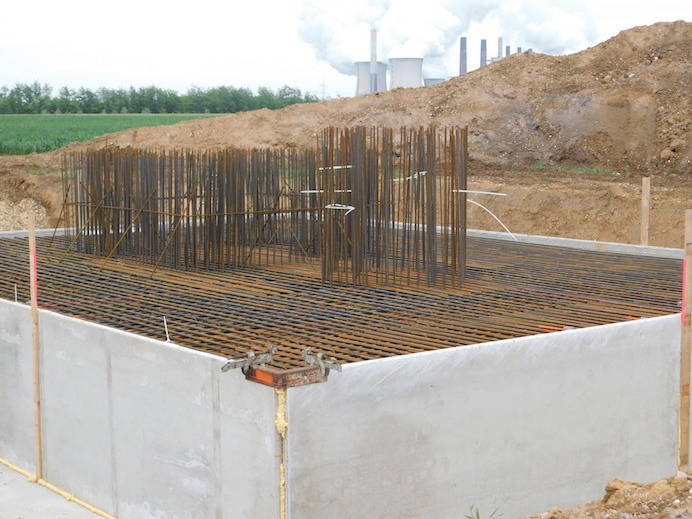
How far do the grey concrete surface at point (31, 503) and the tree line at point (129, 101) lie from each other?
191 feet

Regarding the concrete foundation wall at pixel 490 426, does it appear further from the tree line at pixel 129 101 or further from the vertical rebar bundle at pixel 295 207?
the tree line at pixel 129 101

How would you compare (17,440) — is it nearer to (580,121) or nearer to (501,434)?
(501,434)

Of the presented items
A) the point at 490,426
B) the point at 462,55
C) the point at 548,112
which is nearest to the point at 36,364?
the point at 490,426

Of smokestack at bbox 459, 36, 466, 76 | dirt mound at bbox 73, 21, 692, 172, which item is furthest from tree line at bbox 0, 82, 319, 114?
dirt mound at bbox 73, 21, 692, 172

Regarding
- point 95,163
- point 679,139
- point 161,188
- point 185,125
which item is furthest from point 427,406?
point 185,125

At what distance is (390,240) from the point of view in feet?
30.4

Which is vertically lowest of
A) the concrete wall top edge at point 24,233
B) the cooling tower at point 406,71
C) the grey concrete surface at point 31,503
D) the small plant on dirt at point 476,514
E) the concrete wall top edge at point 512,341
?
the grey concrete surface at point 31,503

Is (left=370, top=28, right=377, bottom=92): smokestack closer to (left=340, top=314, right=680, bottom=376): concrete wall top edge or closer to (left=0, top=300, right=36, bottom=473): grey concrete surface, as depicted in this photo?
(left=0, top=300, right=36, bottom=473): grey concrete surface

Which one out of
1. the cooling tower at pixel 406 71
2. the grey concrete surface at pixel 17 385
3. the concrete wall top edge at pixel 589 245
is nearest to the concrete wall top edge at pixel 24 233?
the concrete wall top edge at pixel 589 245

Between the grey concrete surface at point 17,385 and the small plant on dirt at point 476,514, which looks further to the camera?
the grey concrete surface at point 17,385

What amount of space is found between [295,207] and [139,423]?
5674mm

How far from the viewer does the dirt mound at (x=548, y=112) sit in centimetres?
2444

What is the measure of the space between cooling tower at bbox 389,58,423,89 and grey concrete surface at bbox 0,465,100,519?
96.3 ft

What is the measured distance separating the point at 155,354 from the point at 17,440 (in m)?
2.20
